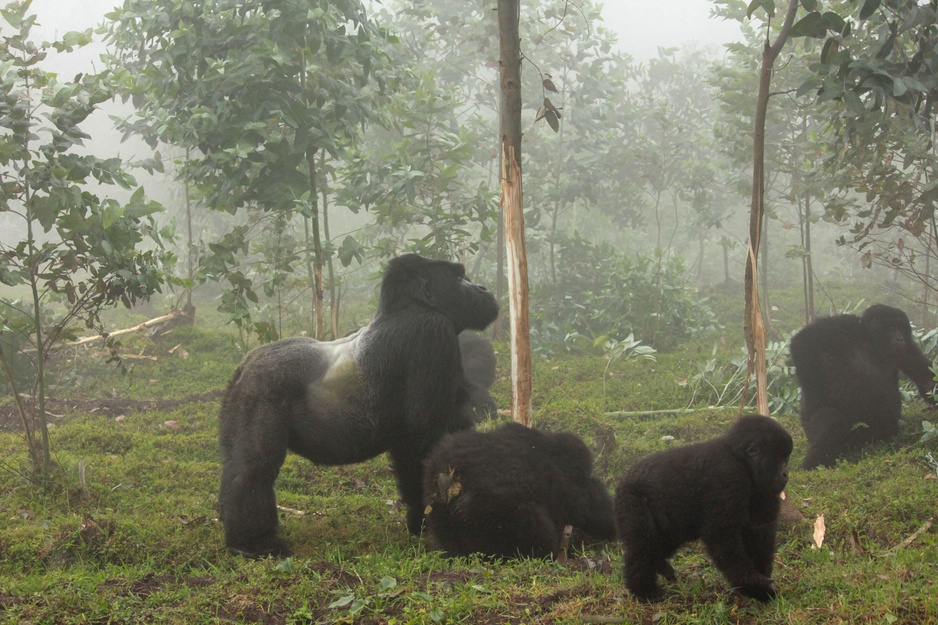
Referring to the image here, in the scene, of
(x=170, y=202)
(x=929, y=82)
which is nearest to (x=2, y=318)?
(x=929, y=82)

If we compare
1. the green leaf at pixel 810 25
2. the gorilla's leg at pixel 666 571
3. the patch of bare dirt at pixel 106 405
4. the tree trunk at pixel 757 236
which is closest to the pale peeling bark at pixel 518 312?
the tree trunk at pixel 757 236

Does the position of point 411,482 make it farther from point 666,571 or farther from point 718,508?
point 718,508

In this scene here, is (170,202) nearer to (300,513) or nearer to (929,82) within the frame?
(300,513)

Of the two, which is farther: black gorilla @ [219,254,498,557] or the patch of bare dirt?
the patch of bare dirt

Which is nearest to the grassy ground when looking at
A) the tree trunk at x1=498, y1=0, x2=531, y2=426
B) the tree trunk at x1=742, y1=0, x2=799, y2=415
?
Answer: the tree trunk at x1=742, y1=0, x2=799, y2=415

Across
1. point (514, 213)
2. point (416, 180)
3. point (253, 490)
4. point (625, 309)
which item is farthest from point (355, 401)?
point (625, 309)

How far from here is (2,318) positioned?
232 inches

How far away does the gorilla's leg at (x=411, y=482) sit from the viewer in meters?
5.33

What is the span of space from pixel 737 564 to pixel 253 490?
2802mm

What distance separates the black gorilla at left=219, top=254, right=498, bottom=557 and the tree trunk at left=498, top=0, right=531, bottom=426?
38 centimetres

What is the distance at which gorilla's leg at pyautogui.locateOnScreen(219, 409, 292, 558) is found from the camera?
15.6 feet

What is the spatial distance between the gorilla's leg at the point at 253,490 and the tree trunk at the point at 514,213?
1640 mm

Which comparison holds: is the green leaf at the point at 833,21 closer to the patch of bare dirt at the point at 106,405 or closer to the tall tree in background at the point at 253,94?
the tall tree in background at the point at 253,94

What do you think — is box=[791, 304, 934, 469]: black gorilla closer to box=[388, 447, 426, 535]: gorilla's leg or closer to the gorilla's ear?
box=[388, 447, 426, 535]: gorilla's leg
